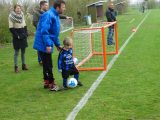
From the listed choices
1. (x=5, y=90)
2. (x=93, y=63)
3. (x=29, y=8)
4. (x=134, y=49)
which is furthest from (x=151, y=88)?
(x=29, y=8)

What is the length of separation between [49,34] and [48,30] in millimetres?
97

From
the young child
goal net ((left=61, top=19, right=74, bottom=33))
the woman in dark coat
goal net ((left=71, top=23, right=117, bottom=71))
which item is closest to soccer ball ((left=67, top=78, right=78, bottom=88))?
the young child

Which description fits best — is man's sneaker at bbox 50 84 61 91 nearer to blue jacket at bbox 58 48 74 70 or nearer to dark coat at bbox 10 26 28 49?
→ blue jacket at bbox 58 48 74 70

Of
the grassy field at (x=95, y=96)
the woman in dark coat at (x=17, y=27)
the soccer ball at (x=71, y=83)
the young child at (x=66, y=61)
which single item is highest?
the woman in dark coat at (x=17, y=27)

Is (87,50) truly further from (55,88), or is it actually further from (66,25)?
(66,25)

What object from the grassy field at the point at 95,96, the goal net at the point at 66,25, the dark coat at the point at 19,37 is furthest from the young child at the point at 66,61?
the goal net at the point at 66,25

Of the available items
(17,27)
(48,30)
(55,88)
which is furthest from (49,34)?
(17,27)

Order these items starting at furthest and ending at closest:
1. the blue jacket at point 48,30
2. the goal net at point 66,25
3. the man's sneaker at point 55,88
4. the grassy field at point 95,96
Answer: the goal net at point 66,25
the man's sneaker at point 55,88
the blue jacket at point 48,30
the grassy field at point 95,96

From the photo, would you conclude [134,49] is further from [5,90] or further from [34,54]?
[5,90]

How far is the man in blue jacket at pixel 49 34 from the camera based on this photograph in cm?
900

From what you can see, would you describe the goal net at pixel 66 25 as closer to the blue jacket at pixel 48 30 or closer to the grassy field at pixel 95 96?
the grassy field at pixel 95 96

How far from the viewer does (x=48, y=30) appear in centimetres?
908

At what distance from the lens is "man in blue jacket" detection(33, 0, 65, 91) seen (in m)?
9.00

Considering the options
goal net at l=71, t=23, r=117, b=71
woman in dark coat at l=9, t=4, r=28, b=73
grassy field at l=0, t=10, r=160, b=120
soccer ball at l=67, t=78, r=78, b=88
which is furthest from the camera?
goal net at l=71, t=23, r=117, b=71
